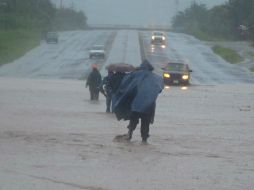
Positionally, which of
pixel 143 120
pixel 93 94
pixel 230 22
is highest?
pixel 143 120

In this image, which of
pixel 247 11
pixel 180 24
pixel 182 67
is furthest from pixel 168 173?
pixel 180 24

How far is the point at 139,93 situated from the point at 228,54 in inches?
2956

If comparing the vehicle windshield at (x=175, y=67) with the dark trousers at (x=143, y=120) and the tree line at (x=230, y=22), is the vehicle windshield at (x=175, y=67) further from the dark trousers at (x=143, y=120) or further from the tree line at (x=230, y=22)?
the tree line at (x=230, y=22)

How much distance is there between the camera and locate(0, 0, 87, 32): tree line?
122 meters

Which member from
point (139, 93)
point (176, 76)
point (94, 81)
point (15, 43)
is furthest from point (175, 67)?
point (15, 43)

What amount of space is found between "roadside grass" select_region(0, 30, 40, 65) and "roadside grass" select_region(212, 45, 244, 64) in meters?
19.4

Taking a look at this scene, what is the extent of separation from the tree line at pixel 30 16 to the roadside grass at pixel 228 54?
31.6 metres

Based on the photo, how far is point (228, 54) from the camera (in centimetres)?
9088

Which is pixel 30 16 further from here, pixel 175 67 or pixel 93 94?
pixel 93 94

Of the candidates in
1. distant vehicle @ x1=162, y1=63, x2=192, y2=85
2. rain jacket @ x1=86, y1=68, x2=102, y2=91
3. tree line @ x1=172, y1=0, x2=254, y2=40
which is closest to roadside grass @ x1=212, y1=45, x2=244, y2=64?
tree line @ x1=172, y1=0, x2=254, y2=40

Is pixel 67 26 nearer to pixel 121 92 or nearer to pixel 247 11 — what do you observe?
pixel 247 11

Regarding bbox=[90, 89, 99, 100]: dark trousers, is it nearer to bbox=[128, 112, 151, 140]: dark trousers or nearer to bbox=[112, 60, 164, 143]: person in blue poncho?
bbox=[112, 60, 164, 143]: person in blue poncho

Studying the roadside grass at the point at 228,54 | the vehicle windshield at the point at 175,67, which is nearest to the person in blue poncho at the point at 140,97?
the vehicle windshield at the point at 175,67

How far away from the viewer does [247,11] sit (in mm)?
135500
